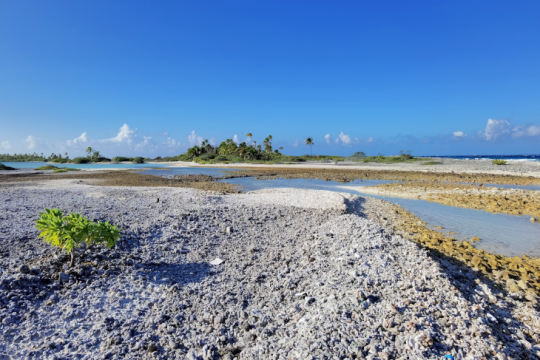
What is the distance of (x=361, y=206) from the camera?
594 inches

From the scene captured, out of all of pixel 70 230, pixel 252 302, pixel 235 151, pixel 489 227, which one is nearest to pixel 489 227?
pixel 489 227

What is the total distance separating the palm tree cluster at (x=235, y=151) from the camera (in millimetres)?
96819

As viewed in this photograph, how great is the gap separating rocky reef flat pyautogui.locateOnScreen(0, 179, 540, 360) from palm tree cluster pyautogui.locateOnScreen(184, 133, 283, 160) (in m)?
88.1

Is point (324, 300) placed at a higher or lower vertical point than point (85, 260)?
lower

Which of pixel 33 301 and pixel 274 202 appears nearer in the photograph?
pixel 33 301

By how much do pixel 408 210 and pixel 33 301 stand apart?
1568 centimetres

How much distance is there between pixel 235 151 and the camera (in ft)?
340

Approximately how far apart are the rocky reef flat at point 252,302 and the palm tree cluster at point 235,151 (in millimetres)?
88052

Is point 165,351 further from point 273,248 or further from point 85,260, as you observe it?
point 273,248

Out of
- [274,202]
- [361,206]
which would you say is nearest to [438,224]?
[361,206]

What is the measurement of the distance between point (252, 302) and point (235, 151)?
100128 mm

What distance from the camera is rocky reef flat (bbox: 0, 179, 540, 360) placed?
385cm

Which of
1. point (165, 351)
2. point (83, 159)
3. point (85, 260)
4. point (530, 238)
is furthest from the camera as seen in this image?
point (83, 159)

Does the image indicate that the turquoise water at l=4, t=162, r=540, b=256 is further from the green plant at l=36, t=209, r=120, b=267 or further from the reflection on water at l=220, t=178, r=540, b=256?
the green plant at l=36, t=209, r=120, b=267
